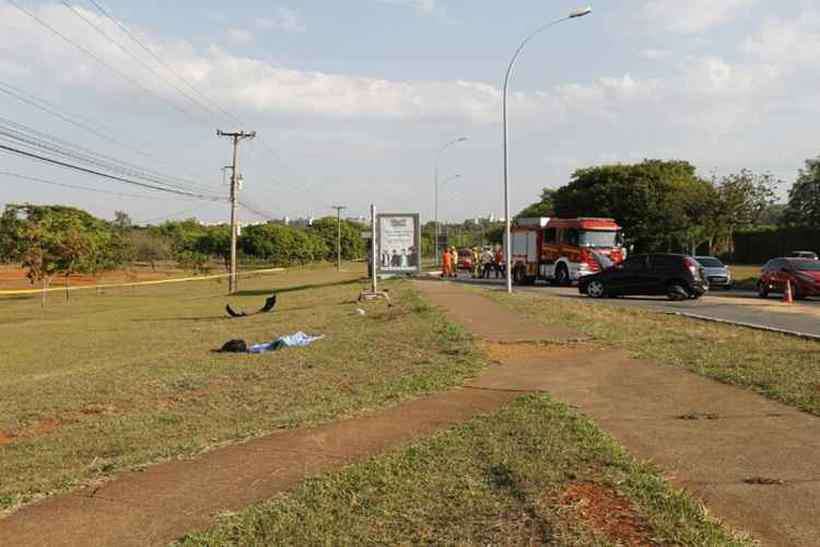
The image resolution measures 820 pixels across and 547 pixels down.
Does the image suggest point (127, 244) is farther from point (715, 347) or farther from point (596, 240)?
point (715, 347)

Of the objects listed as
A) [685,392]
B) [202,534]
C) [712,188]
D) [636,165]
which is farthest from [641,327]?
[636,165]

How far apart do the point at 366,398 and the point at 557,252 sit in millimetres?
26949

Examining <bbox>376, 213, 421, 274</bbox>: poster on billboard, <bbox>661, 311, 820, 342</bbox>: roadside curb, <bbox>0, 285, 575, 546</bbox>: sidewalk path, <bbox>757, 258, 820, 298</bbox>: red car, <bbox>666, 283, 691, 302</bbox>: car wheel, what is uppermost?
<bbox>376, 213, 421, 274</bbox>: poster on billboard

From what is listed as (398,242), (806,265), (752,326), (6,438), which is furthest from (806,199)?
(6,438)

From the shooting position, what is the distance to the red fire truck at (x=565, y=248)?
110ft

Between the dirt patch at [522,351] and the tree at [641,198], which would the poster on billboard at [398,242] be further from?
the tree at [641,198]

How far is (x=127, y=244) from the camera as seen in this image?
76.0 metres

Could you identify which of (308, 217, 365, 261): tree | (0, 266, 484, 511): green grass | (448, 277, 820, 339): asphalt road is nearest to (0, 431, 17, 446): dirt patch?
(0, 266, 484, 511): green grass

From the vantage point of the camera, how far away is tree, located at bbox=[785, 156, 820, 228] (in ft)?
169

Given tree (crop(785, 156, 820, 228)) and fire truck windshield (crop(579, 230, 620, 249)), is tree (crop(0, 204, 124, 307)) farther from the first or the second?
tree (crop(785, 156, 820, 228))

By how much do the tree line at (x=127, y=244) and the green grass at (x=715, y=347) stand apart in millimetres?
32167

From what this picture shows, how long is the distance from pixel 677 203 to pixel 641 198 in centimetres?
1104

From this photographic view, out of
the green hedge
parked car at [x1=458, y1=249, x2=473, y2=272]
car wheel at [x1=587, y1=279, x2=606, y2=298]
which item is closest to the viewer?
car wheel at [x1=587, y1=279, x2=606, y2=298]

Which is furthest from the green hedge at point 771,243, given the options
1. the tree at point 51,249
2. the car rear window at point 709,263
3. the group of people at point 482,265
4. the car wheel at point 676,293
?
the tree at point 51,249
